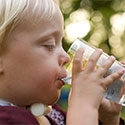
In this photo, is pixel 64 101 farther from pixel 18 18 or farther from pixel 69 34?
pixel 69 34

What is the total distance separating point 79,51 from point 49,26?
105mm

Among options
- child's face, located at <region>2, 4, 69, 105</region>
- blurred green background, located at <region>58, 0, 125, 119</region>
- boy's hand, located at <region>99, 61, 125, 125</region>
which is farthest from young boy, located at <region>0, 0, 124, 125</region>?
blurred green background, located at <region>58, 0, 125, 119</region>

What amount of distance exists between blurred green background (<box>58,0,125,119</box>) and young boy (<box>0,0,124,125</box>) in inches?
155

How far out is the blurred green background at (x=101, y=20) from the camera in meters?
5.52

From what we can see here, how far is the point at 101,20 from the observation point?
5.86 metres

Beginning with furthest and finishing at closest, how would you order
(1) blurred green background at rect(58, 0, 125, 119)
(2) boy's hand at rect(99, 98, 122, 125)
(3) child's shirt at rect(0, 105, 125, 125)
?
(1) blurred green background at rect(58, 0, 125, 119) < (2) boy's hand at rect(99, 98, 122, 125) < (3) child's shirt at rect(0, 105, 125, 125)

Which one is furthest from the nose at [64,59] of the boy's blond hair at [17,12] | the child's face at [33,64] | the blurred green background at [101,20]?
the blurred green background at [101,20]

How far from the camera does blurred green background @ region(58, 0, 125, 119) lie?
552 centimetres

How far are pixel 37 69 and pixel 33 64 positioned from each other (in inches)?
0.6

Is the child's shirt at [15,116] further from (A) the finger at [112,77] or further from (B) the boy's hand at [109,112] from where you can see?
(B) the boy's hand at [109,112]

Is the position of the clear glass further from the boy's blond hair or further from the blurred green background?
the blurred green background

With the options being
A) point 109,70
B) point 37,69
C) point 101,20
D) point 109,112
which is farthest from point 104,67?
point 101,20

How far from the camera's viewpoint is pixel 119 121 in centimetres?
166

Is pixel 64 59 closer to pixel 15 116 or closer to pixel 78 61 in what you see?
pixel 78 61
